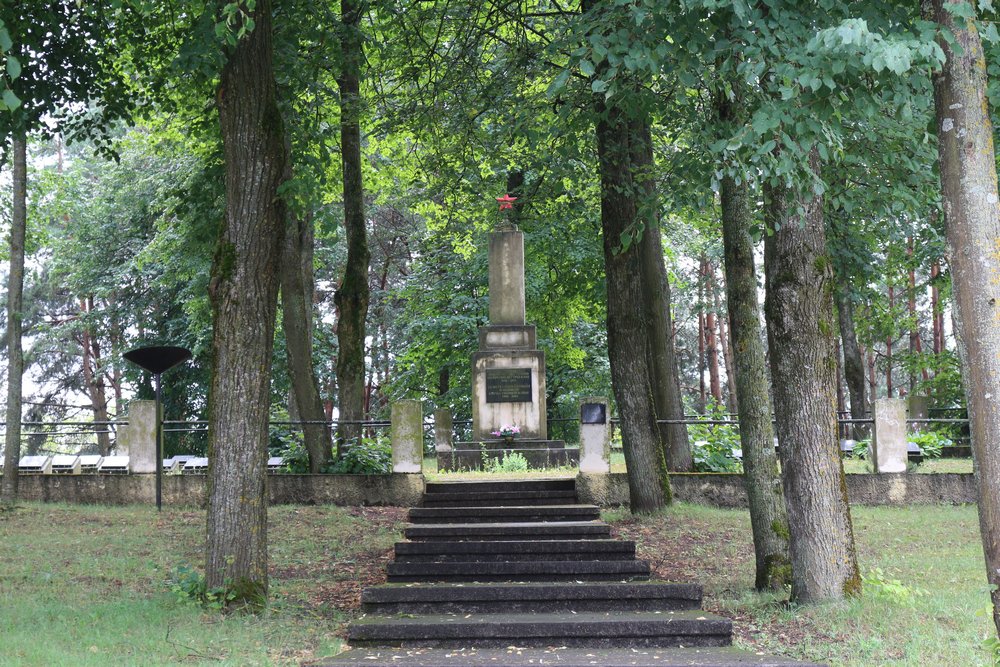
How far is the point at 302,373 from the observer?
16797mm

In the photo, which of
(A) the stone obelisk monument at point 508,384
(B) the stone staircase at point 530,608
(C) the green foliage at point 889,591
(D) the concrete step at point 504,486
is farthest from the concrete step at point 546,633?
(A) the stone obelisk monument at point 508,384

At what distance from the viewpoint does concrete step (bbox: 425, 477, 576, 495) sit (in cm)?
1391

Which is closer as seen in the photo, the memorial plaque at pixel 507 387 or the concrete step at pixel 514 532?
the concrete step at pixel 514 532

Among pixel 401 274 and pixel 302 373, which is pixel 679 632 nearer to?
pixel 302 373

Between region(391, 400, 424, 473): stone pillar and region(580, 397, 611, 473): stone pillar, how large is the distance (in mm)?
2585

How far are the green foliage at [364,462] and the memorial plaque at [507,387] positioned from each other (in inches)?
108

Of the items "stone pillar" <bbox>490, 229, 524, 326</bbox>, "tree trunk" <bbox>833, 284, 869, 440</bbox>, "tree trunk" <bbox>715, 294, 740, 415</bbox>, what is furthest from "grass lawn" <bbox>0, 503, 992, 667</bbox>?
"tree trunk" <bbox>715, 294, 740, 415</bbox>

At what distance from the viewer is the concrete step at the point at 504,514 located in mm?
12719

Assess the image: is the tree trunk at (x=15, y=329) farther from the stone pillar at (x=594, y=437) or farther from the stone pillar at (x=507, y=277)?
the stone pillar at (x=594, y=437)

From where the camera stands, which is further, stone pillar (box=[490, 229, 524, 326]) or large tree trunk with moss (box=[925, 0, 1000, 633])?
stone pillar (box=[490, 229, 524, 326])

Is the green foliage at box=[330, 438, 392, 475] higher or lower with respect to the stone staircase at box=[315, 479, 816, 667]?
higher

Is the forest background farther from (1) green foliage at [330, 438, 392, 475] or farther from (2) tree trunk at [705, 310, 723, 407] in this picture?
(2) tree trunk at [705, 310, 723, 407]

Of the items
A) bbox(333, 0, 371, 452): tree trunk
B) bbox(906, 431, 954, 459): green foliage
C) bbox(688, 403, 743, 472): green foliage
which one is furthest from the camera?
bbox(906, 431, 954, 459): green foliage

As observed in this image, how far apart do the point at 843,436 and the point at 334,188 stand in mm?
12205
